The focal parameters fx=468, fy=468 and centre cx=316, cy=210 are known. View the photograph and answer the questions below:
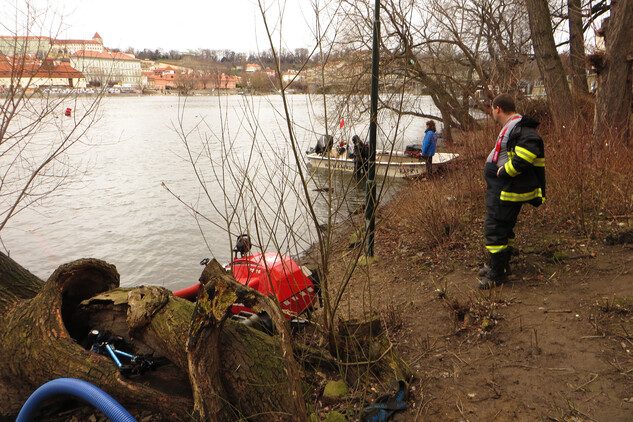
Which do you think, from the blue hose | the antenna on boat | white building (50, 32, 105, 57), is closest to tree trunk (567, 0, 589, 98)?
the antenna on boat

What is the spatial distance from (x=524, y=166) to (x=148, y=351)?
3.61m

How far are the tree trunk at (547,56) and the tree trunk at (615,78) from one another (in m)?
1.62

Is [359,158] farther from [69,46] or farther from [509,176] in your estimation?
[69,46]

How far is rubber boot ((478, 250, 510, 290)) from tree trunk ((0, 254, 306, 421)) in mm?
2540

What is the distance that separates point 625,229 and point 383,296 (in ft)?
9.72

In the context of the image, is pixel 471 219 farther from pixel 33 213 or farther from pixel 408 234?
pixel 33 213

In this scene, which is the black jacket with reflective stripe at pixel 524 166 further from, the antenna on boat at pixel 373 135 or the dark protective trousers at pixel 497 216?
the antenna on boat at pixel 373 135

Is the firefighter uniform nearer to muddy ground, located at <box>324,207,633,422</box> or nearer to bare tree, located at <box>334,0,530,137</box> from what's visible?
muddy ground, located at <box>324,207,633,422</box>

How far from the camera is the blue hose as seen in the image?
113 inches

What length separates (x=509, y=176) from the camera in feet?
14.7

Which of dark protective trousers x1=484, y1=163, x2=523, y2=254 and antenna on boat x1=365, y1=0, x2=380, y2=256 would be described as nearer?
antenna on boat x1=365, y1=0, x2=380, y2=256

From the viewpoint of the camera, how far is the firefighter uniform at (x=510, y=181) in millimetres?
4305

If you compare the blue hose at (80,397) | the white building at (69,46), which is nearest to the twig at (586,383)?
the blue hose at (80,397)

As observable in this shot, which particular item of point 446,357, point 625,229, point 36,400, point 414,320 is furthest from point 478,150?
point 36,400
